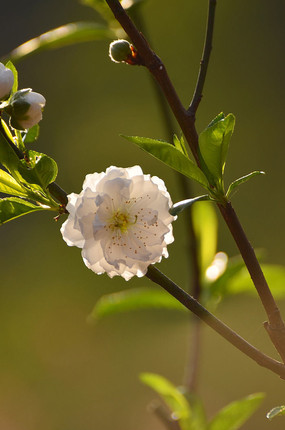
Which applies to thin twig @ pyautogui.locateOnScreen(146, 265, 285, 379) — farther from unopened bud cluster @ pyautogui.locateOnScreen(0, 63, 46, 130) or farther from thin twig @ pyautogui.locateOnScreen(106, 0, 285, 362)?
unopened bud cluster @ pyautogui.locateOnScreen(0, 63, 46, 130)

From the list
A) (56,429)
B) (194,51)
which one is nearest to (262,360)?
(56,429)

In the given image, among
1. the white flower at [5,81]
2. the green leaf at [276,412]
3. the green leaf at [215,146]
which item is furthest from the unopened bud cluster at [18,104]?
the green leaf at [276,412]

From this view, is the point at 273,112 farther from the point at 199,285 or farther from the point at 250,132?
the point at 199,285

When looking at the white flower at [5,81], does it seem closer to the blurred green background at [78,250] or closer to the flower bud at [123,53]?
the flower bud at [123,53]

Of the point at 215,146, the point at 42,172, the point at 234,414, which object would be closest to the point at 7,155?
the point at 42,172

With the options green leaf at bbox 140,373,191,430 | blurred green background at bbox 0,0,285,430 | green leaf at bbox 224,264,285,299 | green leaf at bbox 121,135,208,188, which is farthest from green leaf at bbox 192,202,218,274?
blurred green background at bbox 0,0,285,430

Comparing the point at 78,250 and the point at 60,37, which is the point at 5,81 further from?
the point at 78,250
